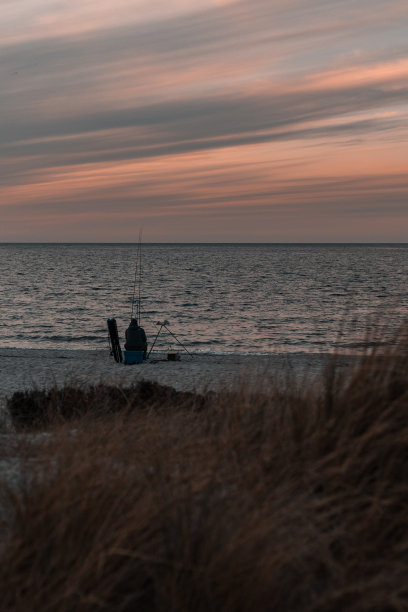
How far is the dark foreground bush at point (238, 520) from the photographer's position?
2.61 metres

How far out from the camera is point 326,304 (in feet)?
147

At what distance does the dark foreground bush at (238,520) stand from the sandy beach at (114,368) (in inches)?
342

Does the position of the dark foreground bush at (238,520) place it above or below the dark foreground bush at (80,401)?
above

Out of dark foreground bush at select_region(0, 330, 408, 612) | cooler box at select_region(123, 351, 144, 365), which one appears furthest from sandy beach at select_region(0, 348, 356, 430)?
dark foreground bush at select_region(0, 330, 408, 612)

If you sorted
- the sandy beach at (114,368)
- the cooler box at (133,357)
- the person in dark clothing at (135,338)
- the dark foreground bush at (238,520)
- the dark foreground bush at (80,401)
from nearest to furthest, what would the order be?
1. the dark foreground bush at (238,520)
2. the dark foreground bush at (80,401)
3. the sandy beach at (114,368)
4. the person in dark clothing at (135,338)
5. the cooler box at (133,357)

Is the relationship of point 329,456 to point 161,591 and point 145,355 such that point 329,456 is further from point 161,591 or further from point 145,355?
point 145,355

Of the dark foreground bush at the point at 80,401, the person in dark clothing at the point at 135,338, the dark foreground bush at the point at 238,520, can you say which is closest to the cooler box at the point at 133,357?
the person in dark clothing at the point at 135,338

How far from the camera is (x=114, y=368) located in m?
17.2

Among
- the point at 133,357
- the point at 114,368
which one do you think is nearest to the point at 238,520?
the point at 114,368

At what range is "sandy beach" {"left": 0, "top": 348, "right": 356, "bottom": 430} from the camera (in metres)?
14.0

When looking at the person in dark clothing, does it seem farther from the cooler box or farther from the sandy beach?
the sandy beach

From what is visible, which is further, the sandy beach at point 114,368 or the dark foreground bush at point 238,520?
the sandy beach at point 114,368

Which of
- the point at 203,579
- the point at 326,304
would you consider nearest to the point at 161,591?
the point at 203,579

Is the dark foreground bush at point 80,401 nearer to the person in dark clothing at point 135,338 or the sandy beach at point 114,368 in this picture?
the sandy beach at point 114,368
